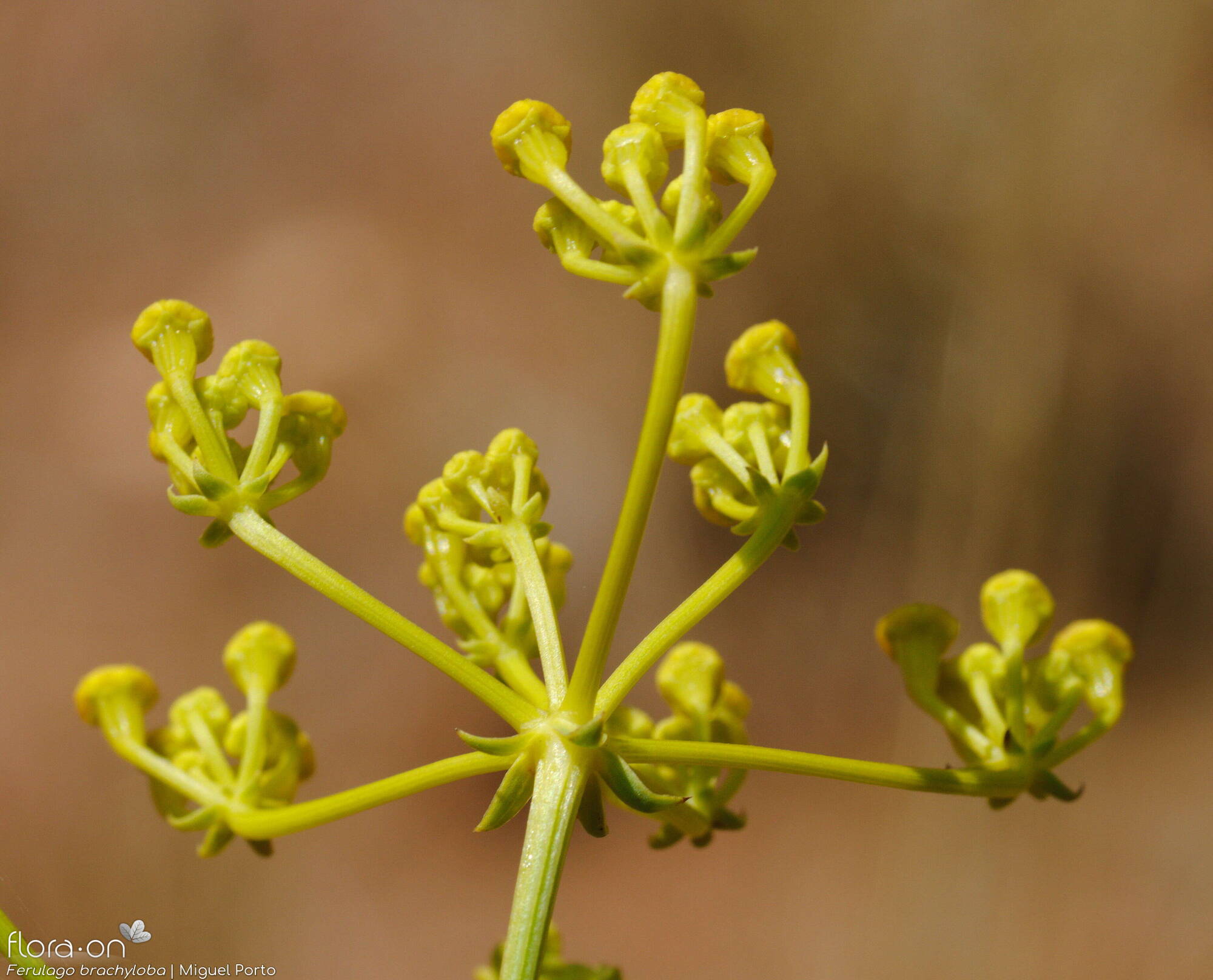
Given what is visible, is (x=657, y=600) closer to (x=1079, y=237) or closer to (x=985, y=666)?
(x=1079, y=237)

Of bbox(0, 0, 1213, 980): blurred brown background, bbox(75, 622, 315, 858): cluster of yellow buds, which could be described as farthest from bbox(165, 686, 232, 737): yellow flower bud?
bbox(0, 0, 1213, 980): blurred brown background

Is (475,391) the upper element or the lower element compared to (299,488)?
upper

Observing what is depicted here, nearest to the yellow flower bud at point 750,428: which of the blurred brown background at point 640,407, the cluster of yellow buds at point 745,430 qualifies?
the cluster of yellow buds at point 745,430

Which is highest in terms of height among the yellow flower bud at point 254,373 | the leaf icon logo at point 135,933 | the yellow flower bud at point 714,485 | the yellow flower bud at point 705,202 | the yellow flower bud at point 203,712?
the yellow flower bud at point 705,202

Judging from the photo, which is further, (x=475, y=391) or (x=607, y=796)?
(x=475, y=391)

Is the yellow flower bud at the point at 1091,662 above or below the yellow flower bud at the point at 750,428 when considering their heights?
below

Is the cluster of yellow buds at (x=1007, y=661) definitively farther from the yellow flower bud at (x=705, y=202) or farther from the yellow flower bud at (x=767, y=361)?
the yellow flower bud at (x=705, y=202)

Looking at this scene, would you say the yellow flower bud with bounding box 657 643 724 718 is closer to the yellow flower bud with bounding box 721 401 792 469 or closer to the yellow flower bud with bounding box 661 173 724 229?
the yellow flower bud with bounding box 721 401 792 469

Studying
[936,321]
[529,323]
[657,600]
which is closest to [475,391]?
[529,323]
